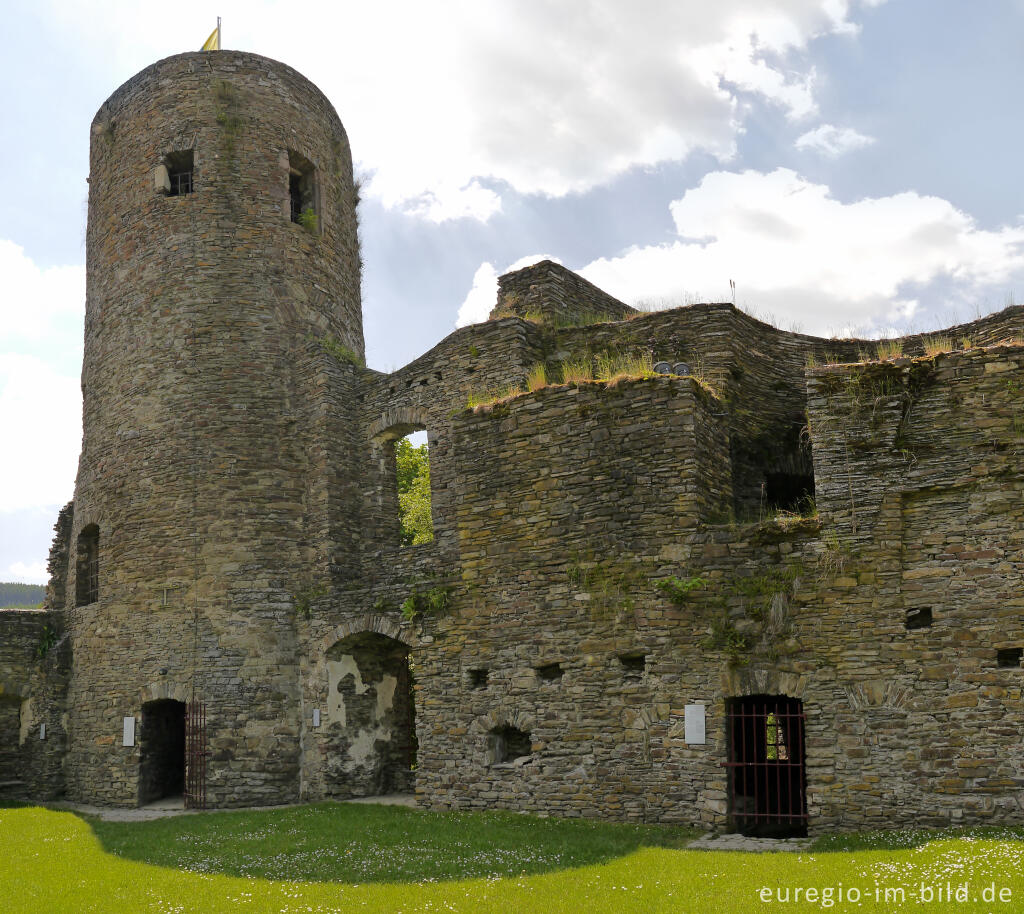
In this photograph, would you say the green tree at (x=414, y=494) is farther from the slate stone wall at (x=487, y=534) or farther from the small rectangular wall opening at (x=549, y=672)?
the small rectangular wall opening at (x=549, y=672)

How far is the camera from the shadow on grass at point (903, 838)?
30.6 feet

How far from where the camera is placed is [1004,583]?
33.6 feet

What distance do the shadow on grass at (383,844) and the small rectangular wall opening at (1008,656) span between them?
3.82 metres

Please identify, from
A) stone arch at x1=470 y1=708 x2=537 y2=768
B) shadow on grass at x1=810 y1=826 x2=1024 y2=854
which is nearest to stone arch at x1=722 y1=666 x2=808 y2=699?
shadow on grass at x1=810 y1=826 x2=1024 y2=854

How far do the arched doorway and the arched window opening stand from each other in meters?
5.94

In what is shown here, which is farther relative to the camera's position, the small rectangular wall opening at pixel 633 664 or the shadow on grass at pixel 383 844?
the small rectangular wall opening at pixel 633 664

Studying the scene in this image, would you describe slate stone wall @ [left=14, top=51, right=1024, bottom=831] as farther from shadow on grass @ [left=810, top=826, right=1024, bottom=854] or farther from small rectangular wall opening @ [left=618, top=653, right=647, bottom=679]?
shadow on grass @ [left=810, top=826, right=1024, bottom=854]

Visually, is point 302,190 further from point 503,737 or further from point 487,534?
point 503,737

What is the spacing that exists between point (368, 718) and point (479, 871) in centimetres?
714

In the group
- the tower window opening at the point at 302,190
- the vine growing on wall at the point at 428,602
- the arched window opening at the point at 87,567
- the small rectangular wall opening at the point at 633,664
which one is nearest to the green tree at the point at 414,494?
the tower window opening at the point at 302,190

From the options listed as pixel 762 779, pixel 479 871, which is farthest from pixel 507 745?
pixel 479 871

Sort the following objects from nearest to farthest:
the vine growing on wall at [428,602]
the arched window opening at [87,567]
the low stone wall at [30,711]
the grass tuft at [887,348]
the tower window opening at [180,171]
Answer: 1. the vine growing on wall at [428,602]
2. the grass tuft at [887,348]
3. the low stone wall at [30,711]
4. the arched window opening at [87,567]
5. the tower window opening at [180,171]

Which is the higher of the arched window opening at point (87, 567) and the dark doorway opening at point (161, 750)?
the arched window opening at point (87, 567)

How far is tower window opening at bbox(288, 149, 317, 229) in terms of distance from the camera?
1952cm
